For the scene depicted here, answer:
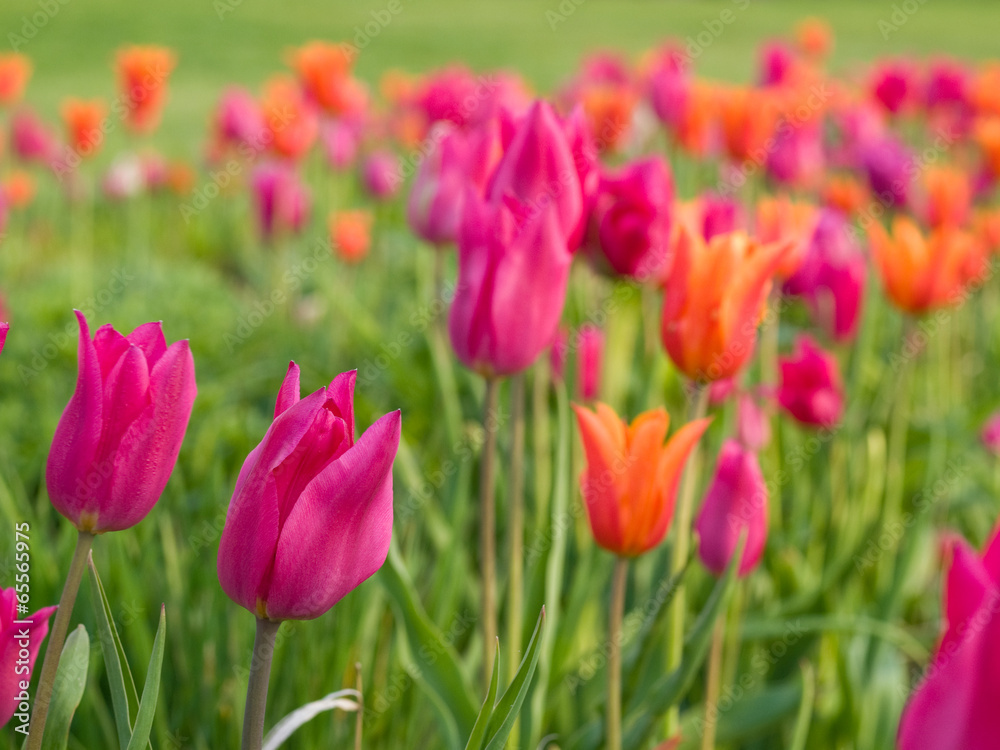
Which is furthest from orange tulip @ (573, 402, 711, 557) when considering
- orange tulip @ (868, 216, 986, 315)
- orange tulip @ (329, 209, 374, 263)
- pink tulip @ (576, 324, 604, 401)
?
orange tulip @ (329, 209, 374, 263)

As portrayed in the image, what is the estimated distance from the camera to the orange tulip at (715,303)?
104 cm

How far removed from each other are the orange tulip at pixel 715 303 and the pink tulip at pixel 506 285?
16cm

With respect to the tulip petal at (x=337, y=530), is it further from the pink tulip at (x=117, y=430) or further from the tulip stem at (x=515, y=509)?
the tulip stem at (x=515, y=509)

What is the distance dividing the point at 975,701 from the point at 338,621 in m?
0.89

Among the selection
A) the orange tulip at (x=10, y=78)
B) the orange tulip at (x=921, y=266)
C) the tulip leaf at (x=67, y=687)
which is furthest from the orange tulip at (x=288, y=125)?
the tulip leaf at (x=67, y=687)

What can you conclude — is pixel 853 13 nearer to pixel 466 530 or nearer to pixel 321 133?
pixel 321 133

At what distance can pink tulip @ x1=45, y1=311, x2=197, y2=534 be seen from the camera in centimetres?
61

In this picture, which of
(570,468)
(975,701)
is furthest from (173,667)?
(975,701)

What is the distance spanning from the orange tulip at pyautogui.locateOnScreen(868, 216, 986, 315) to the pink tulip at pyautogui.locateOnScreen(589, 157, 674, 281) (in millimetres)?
755

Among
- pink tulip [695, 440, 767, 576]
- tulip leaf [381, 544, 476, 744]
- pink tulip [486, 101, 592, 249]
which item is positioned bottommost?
tulip leaf [381, 544, 476, 744]

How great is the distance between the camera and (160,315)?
109 inches

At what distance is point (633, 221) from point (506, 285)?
0.29m

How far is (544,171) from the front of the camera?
99 cm

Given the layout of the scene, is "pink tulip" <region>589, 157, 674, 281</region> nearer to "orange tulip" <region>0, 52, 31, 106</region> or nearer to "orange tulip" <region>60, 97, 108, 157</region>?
"orange tulip" <region>60, 97, 108, 157</region>
